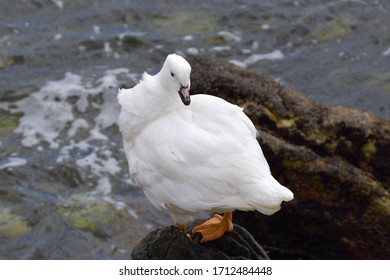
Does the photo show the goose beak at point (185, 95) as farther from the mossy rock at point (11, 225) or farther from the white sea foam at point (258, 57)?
the white sea foam at point (258, 57)

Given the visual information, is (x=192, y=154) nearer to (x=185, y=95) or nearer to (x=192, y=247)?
(x=185, y=95)

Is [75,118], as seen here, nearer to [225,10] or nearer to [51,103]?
[51,103]

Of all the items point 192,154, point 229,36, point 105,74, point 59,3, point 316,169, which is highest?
point 192,154

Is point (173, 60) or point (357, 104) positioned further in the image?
point (357, 104)

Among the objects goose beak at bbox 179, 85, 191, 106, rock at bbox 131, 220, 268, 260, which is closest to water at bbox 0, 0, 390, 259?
rock at bbox 131, 220, 268, 260

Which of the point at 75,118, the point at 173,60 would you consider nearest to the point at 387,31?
the point at 75,118

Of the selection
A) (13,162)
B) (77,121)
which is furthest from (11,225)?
(77,121)

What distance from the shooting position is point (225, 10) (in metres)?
11.8

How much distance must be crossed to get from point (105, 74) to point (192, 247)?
5.21m

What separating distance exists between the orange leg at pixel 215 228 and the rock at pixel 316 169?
3.75 ft

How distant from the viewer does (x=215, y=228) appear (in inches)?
222

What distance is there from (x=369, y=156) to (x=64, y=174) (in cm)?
339

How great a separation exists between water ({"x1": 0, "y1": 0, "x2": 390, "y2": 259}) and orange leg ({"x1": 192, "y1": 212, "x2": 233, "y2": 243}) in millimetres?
1954

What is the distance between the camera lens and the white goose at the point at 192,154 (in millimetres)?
5016
